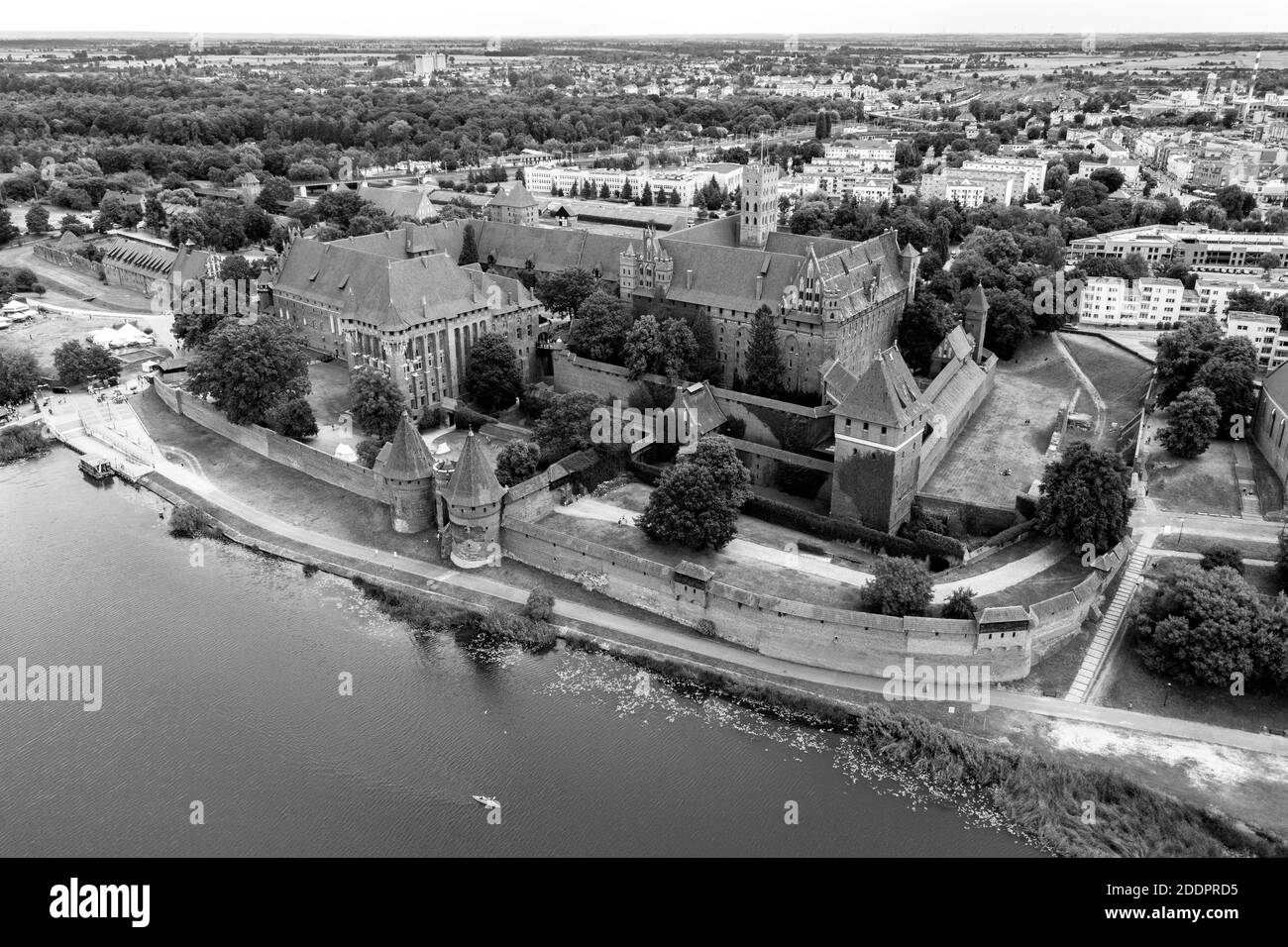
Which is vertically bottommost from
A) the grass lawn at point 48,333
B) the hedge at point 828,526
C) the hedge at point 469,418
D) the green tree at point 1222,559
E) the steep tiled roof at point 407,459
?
the hedge at point 828,526

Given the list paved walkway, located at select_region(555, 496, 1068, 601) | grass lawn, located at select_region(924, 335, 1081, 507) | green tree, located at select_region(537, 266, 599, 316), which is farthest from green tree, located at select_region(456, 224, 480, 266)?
grass lawn, located at select_region(924, 335, 1081, 507)

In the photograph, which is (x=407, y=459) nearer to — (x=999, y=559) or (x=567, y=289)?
(x=567, y=289)

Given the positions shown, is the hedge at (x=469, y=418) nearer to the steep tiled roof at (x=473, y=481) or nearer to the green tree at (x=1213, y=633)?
the steep tiled roof at (x=473, y=481)

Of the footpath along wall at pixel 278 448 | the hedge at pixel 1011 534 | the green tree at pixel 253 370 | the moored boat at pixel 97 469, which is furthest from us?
the green tree at pixel 253 370

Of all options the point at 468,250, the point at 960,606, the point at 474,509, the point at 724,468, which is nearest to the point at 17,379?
the point at 468,250

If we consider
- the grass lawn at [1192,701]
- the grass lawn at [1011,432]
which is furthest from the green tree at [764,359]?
the grass lawn at [1192,701]

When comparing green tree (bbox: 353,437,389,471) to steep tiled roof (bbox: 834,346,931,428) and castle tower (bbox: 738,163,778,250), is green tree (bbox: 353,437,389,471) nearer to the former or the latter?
steep tiled roof (bbox: 834,346,931,428)
